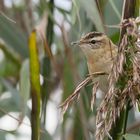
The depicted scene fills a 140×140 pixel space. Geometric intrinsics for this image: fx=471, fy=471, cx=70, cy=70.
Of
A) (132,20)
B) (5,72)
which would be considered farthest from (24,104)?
(5,72)

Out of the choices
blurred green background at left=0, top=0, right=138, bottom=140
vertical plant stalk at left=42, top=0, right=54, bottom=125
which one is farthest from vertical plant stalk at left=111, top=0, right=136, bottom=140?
vertical plant stalk at left=42, top=0, right=54, bottom=125

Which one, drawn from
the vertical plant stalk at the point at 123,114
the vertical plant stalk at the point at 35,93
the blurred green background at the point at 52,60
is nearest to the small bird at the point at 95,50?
the blurred green background at the point at 52,60

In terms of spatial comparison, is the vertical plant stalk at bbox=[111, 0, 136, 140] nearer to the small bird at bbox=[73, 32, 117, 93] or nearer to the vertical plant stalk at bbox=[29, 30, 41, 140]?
the vertical plant stalk at bbox=[29, 30, 41, 140]

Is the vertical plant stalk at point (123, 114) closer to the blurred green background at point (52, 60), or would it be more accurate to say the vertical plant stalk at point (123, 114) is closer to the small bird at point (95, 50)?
the blurred green background at point (52, 60)

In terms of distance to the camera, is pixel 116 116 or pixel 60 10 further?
pixel 60 10

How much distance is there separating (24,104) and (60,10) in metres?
0.77

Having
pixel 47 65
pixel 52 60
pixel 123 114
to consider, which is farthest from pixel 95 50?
pixel 123 114

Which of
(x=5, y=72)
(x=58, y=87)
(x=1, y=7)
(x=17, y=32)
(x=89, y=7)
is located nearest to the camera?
(x=89, y=7)

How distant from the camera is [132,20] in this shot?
102cm

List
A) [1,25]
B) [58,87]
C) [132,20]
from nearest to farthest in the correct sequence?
[132,20], [1,25], [58,87]

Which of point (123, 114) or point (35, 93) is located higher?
point (35, 93)

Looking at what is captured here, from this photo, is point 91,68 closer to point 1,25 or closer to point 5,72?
point 1,25

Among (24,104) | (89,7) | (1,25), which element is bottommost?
(24,104)

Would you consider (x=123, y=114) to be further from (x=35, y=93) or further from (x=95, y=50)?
(x=95, y=50)
